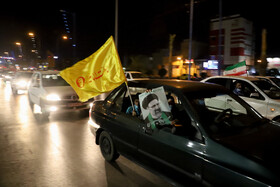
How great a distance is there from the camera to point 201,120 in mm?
2729

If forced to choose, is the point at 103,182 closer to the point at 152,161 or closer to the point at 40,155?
the point at 152,161

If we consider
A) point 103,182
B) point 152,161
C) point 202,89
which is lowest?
point 103,182

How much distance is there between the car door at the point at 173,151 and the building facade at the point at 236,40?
37.5 m

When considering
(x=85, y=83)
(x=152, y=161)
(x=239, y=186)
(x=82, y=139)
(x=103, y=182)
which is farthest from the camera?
(x=82, y=139)

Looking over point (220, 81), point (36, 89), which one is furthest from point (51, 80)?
point (220, 81)

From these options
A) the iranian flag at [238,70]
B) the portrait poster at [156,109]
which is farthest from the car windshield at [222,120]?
the iranian flag at [238,70]

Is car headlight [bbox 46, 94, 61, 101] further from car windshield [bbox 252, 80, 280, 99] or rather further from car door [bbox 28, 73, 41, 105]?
car windshield [bbox 252, 80, 280, 99]

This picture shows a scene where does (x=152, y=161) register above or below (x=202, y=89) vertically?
below

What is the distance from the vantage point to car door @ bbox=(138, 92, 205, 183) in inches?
102

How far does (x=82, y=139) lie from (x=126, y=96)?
2074 mm

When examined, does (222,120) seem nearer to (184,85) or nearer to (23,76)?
(184,85)

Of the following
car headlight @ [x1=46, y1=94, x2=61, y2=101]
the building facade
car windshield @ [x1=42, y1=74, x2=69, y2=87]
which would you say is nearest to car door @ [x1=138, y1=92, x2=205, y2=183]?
car headlight @ [x1=46, y1=94, x2=61, y2=101]

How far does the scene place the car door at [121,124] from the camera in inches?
137

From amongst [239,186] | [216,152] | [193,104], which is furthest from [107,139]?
[239,186]
